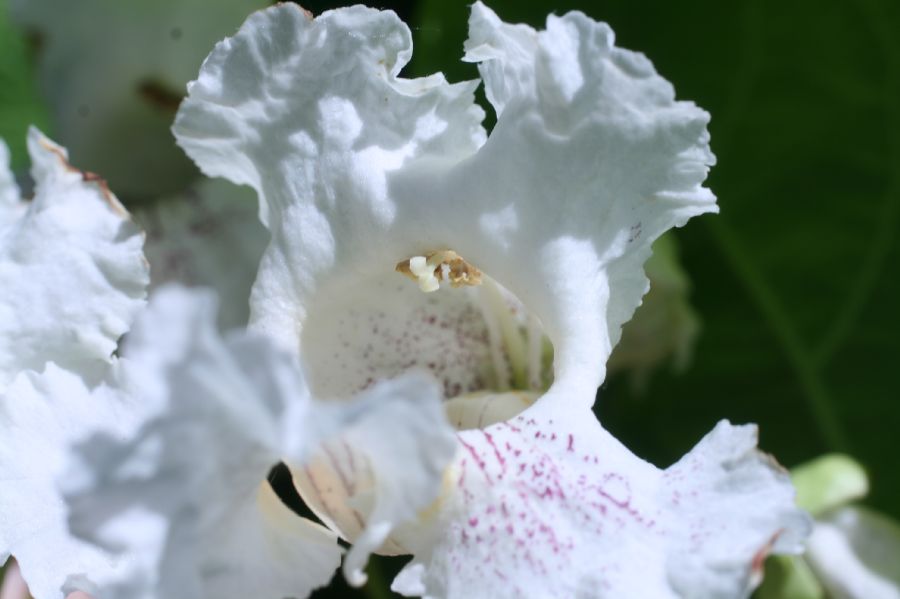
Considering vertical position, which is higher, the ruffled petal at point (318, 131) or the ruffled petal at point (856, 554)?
the ruffled petal at point (318, 131)

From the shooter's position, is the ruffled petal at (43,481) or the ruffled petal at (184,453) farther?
the ruffled petal at (43,481)

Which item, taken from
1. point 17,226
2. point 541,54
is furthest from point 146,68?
point 541,54

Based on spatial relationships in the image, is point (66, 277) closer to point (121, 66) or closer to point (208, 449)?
point (208, 449)

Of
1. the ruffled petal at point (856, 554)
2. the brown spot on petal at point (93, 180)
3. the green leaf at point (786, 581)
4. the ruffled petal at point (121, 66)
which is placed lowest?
the ruffled petal at point (856, 554)

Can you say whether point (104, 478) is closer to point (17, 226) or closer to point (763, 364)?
point (17, 226)

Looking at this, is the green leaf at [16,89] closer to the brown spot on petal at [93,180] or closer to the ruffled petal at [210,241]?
the ruffled petal at [210,241]

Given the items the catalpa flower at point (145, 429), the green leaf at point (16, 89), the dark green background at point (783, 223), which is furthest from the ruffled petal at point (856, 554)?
the green leaf at point (16, 89)

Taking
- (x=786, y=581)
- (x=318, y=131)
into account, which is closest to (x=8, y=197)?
(x=318, y=131)

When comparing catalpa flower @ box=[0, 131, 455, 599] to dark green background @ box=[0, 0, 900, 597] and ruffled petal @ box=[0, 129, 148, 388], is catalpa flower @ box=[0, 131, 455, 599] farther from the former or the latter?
dark green background @ box=[0, 0, 900, 597]
